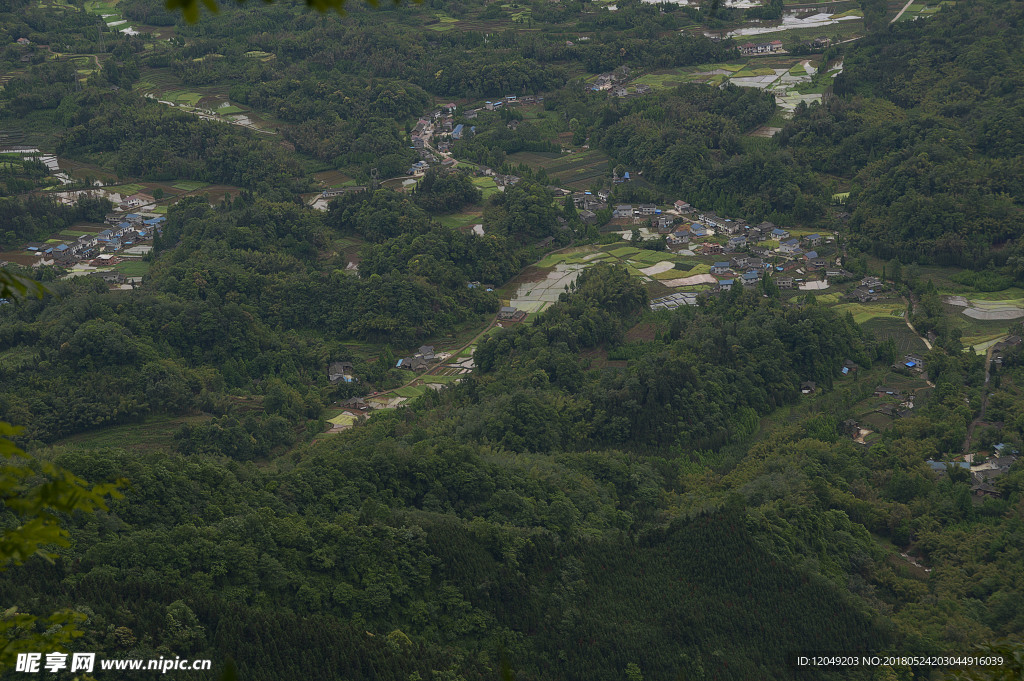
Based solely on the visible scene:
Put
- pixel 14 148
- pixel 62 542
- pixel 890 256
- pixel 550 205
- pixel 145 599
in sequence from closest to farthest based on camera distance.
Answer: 1. pixel 62 542
2. pixel 145 599
3. pixel 890 256
4. pixel 550 205
5. pixel 14 148

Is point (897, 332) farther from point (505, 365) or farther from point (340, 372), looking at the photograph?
point (340, 372)

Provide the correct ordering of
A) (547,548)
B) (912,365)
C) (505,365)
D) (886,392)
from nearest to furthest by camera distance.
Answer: (547,548) < (886,392) < (912,365) < (505,365)

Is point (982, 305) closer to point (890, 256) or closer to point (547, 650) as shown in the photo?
point (890, 256)

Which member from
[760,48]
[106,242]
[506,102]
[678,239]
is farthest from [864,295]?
[760,48]

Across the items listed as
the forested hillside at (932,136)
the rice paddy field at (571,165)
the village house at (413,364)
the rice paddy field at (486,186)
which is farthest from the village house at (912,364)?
the rice paddy field at (486,186)

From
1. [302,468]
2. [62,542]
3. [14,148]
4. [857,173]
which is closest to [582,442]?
[302,468]
